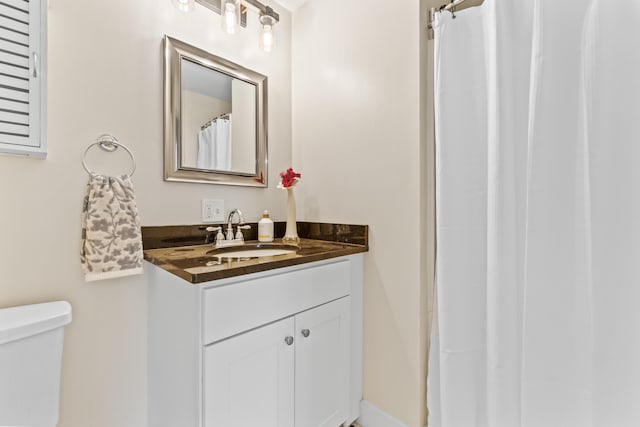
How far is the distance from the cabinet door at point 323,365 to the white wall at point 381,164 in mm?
157

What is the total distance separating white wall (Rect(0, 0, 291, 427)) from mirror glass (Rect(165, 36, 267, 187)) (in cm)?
6

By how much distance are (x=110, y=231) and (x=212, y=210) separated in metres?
0.45

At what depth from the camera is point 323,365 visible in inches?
47.6

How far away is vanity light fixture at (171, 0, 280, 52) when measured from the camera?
135 cm

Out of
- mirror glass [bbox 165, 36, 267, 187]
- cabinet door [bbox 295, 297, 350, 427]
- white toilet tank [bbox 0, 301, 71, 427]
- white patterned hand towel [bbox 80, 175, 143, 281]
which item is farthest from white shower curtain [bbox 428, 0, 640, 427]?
white toilet tank [bbox 0, 301, 71, 427]

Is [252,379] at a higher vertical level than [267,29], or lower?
lower

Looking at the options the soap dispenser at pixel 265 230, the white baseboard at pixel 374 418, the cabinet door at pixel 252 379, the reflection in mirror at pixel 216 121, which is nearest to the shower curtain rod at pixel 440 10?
the reflection in mirror at pixel 216 121

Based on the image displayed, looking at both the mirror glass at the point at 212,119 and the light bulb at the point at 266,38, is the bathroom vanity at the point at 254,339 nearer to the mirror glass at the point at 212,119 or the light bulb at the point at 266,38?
the mirror glass at the point at 212,119

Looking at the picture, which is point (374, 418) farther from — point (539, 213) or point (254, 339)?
point (539, 213)

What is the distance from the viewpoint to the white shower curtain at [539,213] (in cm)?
75

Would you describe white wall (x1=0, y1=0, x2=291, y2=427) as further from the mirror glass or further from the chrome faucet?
the chrome faucet

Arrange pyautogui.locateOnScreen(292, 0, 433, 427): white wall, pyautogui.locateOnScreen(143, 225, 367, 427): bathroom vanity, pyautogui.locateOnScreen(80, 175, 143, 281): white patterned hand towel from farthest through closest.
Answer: pyautogui.locateOnScreen(292, 0, 433, 427): white wall, pyautogui.locateOnScreen(80, 175, 143, 281): white patterned hand towel, pyautogui.locateOnScreen(143, 225, 367, 427): bathroom vanity

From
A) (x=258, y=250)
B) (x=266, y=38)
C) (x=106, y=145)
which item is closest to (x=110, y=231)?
(x=106, y=145)

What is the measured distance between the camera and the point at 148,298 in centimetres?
120
